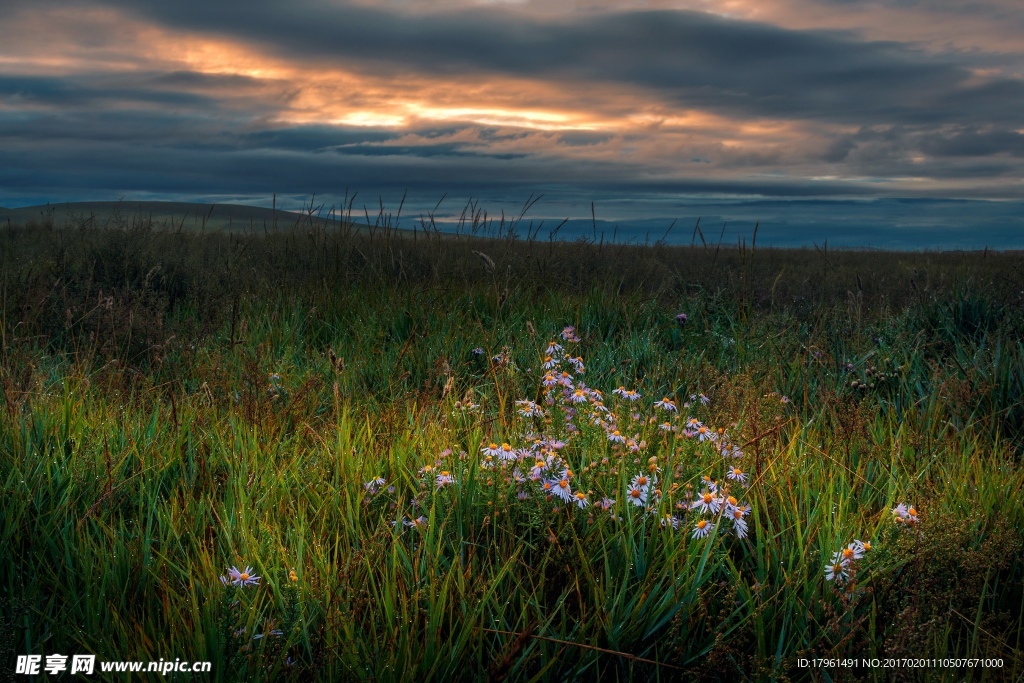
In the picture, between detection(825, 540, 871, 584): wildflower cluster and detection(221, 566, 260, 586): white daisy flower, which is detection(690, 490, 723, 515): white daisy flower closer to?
detection(825, 540, 871, 584): wildflower cluster

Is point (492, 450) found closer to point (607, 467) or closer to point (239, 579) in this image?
point (607, 467)

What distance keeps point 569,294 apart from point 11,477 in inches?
184

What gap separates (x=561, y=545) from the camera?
2.21m

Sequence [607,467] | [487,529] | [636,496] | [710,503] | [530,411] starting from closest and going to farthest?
[710,503]
[636,496]
[487,529]
[607,467]
[530,411]

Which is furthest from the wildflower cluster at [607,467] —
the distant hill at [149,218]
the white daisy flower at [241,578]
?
the distant hill at [149,218]

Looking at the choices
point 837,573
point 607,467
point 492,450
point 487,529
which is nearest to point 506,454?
point 492,450

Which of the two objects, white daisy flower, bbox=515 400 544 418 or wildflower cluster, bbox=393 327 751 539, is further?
white daisy flower, bbox=515 400 544 418

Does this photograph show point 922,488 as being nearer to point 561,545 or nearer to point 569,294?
point 561,545

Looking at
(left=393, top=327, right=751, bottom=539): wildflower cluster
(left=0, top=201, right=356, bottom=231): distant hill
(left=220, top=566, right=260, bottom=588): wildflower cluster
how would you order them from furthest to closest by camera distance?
(left=0, top=201, right=356, bottom=231): distant hill < (left=393, top=327, right=751, bottom=539): wildflower cluster < (left=220, top=566, right=260, bottom=588): wildflower cluster

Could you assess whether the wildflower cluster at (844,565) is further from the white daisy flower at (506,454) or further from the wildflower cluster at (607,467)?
the white daisy flower at (506,454)

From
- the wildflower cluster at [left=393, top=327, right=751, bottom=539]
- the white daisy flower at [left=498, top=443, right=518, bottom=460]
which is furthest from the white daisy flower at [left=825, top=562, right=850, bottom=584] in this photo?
the white daisy flower at [left=498, top=443, right=518, bottom=460]

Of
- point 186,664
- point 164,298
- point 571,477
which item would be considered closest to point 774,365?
point 571,477

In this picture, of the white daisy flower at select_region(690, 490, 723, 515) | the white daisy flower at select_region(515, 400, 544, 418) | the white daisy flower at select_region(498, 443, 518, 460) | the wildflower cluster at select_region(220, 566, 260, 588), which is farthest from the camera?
the white daisy flower at select_region(515, 400, 544, 418)

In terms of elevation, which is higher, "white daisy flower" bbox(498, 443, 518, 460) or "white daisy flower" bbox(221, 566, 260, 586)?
"white daisy flower" bbox(498, 443, 518, 460)
